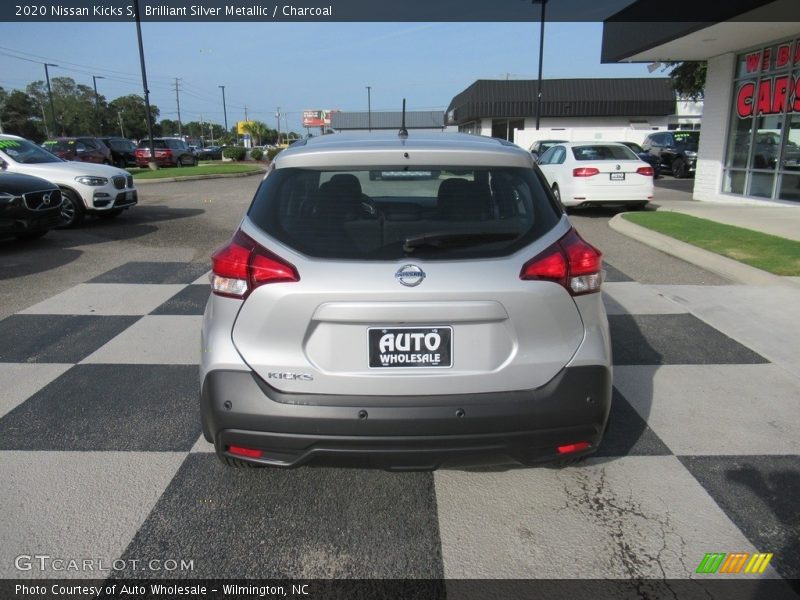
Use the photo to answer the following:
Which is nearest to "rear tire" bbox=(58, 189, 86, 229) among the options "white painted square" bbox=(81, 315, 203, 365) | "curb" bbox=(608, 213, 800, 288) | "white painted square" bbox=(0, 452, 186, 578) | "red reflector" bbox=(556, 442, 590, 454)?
"white painted square" bbox=(81, 315, 203, 365)

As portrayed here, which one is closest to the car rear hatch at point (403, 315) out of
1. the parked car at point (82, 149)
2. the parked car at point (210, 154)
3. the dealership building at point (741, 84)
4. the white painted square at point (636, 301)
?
the white painted square at point (636, 301)

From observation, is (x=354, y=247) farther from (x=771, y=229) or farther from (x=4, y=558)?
(x=771, y=229)

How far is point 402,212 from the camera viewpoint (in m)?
2.69

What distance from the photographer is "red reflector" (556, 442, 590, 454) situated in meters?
2.49

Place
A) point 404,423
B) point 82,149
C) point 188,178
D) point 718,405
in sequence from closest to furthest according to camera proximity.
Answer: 1. point 404,423
2. point 718,405
3. point 188,178
4. point 82,149

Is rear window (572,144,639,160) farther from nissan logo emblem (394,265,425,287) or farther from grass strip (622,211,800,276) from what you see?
nissan logo emblem (394,265,425,287)

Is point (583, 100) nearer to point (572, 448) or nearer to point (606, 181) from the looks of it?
point (606, 181)

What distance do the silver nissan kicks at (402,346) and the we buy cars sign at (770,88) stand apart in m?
13.8

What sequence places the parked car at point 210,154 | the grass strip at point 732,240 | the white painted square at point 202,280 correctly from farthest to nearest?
the parked car at point 210,154 → the grass strip at point 732,240 → the white painted square at point 202,280

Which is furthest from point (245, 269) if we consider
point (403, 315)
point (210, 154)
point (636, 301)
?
point (210, 154)

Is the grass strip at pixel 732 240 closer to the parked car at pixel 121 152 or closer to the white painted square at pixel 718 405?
the white painted square at pixel 718 405

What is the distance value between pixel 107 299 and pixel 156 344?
68.7 inches

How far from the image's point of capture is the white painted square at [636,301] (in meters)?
5.98

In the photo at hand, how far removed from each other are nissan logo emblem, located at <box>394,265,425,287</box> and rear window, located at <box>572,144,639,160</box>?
11741mm
